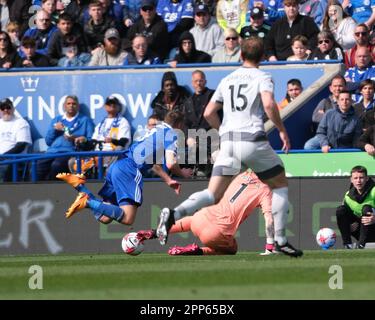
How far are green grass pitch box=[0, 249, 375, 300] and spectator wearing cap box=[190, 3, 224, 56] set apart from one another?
879 centimetres

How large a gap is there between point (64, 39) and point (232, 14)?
3319 millimetres

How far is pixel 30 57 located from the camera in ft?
77.6

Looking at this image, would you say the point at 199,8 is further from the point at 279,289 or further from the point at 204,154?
the point at 279,289

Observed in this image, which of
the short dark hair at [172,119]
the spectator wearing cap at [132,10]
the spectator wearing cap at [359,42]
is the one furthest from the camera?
the spectator wearing cap at [132,10]

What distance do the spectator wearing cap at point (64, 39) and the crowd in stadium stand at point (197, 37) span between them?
19 millimetres

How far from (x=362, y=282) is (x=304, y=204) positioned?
8881 mm

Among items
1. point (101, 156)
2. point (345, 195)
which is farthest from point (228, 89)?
point (101, 156)

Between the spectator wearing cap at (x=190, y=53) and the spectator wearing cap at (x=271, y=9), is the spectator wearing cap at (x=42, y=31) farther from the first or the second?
the spectator wearing cap at (x=271, y=9)

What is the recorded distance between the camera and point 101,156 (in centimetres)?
2070

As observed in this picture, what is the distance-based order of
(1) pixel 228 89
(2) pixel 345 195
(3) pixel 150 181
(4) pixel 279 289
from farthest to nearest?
(3) pixel 150 181 → (2) pixel 345 195 → (1) pixel 228 89 → (4) pixel 279 289

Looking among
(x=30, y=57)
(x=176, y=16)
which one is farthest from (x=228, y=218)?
(x=30, y=57)

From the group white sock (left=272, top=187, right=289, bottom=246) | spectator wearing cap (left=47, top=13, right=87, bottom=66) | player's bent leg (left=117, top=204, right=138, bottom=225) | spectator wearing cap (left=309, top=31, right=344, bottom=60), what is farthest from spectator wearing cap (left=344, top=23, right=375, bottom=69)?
white sock (left=272, top=187, right=289, bottom=246)

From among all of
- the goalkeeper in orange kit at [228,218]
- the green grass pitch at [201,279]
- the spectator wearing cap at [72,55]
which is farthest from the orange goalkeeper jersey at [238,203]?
the spectator wearing cap at [72,55]

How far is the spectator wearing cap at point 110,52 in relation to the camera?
2311cm
